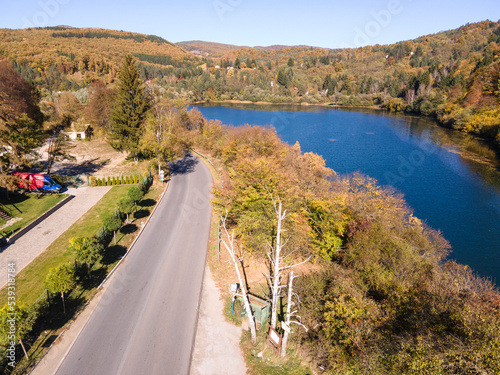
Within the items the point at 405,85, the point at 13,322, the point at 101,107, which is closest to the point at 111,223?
the point at 13,322

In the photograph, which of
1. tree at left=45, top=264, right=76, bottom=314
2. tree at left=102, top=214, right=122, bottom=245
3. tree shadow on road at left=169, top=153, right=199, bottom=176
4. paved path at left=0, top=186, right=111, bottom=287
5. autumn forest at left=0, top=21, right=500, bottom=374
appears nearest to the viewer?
autumn forest at left=0, top=21, right=500, bottom=374

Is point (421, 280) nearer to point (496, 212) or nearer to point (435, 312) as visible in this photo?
A: point (435, 312)

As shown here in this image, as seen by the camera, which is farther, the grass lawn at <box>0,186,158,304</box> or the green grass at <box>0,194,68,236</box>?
the green grass at <box>0,194,68,236</box>

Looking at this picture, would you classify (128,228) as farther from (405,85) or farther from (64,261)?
(405,85)

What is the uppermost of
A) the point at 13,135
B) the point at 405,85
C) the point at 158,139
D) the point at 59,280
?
the point at 405,85

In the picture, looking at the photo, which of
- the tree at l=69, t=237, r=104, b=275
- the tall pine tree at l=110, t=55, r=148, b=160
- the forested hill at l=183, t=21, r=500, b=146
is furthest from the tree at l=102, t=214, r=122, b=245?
the forested hill at l=183, t=21, r=500, b=146

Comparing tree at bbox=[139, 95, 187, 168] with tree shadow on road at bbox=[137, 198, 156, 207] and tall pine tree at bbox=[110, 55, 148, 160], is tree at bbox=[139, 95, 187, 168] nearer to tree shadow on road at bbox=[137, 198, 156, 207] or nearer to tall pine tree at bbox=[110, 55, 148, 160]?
tall pine tree at bbox=[110, 55, 148, 160]
